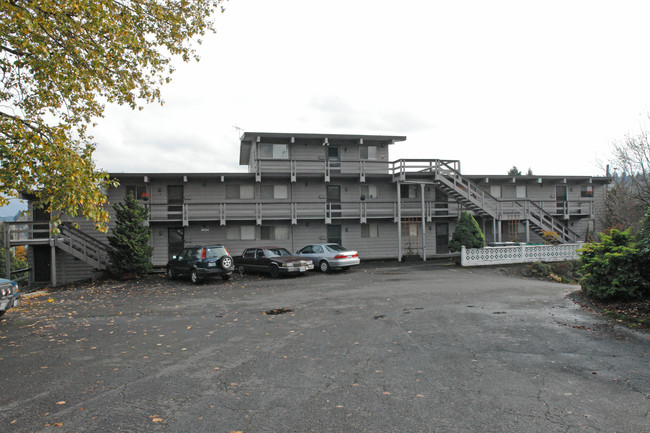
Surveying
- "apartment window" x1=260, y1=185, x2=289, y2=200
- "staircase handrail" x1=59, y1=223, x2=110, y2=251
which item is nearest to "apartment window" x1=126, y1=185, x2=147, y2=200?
"staircase handrail" x1=59, y1=223, x2=110, y2=251

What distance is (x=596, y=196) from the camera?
31469 millimetres

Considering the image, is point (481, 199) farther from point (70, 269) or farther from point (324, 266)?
point (70, 269)

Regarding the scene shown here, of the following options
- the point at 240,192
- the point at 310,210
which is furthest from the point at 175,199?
the point at 310,210

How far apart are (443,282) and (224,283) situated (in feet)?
30.9

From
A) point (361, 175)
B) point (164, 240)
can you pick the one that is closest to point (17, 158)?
point (164, 240)

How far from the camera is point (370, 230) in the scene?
27.5 meters

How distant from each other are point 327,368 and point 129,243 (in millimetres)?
16608

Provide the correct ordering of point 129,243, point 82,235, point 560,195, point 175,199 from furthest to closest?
1. point 560,195
2. point 175,199
3. point 82,235
4. point 129,243

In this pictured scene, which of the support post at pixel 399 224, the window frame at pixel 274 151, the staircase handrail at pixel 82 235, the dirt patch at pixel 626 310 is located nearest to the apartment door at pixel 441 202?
the support post at pixel 399 224

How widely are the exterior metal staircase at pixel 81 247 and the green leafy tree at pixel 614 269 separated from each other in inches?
815

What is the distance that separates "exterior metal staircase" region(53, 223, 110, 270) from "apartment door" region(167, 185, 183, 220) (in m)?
4.38

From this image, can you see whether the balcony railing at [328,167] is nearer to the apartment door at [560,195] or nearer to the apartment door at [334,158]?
the apartment door at [334,158]

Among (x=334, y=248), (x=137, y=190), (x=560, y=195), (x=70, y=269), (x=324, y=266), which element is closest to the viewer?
(x=324, y=266)

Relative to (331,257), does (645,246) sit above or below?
above
